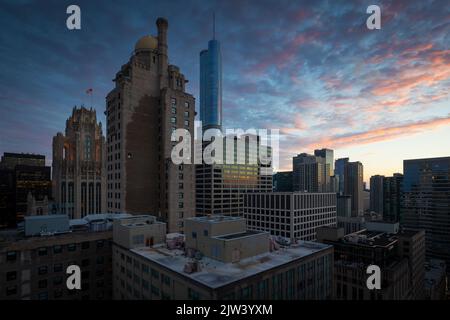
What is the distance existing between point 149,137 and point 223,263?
184 ft

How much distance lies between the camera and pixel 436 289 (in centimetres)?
11650

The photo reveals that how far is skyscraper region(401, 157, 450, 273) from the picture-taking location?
172 m

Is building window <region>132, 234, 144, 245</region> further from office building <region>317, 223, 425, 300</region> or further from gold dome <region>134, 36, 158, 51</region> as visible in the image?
office building <region>317, 223, 425, 300</region>

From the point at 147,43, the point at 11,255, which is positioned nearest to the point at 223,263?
the point at 11,255

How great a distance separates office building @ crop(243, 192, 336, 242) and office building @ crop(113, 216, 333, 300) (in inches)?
3014

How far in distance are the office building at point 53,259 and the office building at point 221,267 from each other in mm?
5626

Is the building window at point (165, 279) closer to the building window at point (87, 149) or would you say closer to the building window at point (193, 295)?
the building window at point (193, 295)

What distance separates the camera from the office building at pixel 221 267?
34.8 m

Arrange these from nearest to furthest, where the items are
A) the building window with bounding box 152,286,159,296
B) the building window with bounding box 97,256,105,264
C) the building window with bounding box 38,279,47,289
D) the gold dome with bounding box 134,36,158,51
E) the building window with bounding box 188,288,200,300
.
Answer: the building window with bounding box 188,288,200,300, the building window with bounding box 152,286,159,296, the building window with bounding box 38,279,47,289, the building window with bounding box 97,256,105,264, the gold dome with bounding box 134,36,158,51

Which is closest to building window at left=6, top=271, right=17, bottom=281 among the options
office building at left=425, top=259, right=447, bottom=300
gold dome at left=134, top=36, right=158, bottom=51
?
gold dome at left=134, top=36, right=158, bottom=51

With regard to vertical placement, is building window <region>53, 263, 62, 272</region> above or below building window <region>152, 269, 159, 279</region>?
below

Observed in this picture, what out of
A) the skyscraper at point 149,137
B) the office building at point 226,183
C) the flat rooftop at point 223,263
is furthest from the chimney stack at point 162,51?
the office building at point 226,183
